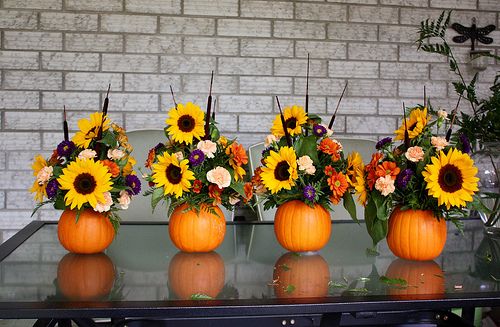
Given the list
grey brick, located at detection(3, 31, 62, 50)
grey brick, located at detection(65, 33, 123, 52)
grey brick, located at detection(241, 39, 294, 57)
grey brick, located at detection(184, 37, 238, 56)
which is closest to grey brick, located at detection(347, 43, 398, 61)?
grey brick, located at detection(241, 39, 294, 57)

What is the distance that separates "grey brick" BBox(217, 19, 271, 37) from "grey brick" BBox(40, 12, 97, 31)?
0.62 meters

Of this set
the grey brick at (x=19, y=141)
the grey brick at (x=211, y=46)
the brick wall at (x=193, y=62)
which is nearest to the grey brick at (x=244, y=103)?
the brick wall at (x=193, y=62)

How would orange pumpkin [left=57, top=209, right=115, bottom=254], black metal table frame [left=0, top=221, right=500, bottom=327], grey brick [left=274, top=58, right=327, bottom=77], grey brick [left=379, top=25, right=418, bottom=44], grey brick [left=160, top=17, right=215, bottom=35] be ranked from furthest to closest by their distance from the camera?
grey brick [left=379, top=25, right=418, bottom=44] < grey brick [left=274, top=58, right=327, bottom=77] < grey brick [left=160, top=17, right=215, bottom=35] < orange pumpkin [left=57, top=209, right=115, bottom=254] < black metal table frame [left=0, top=221, right=500, bottom=327]

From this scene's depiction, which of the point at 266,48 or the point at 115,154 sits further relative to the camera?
the point at 266,48

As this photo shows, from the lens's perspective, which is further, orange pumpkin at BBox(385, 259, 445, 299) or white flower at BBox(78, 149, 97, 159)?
white flower at BBox(78, 149, 97, 159)

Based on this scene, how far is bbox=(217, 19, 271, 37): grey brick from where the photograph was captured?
317cm

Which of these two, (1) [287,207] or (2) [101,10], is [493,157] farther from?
(2) [101,10]

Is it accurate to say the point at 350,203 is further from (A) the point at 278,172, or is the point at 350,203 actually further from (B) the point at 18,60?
(B) the point at 18,60

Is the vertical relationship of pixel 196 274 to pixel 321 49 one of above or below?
below

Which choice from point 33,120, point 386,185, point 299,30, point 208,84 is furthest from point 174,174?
point 299,30

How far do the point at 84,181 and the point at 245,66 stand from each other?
6.11 feet

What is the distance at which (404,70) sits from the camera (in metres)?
3.38

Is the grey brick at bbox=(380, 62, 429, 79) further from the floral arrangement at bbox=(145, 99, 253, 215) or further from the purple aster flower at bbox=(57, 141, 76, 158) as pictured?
the purple aster flower at bbox=(57, 141, 76, 158)

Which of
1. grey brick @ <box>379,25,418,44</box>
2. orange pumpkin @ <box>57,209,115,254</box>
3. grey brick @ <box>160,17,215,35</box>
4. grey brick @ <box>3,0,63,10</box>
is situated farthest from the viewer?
grey brick @ <box>379,25,418,44</box>
